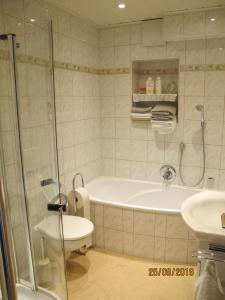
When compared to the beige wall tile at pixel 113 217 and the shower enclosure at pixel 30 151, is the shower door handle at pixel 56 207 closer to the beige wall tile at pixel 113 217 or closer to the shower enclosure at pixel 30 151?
the shower enclosure at pixel 30 151

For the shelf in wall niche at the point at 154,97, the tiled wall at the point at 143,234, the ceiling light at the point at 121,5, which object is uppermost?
the ceiling light at the point at 121,5

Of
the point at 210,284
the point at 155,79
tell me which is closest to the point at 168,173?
the point at 155,79

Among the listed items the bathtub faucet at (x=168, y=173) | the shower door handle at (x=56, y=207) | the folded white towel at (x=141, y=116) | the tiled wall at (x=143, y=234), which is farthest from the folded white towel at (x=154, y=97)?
the shower door handle at (x=56, y=207)

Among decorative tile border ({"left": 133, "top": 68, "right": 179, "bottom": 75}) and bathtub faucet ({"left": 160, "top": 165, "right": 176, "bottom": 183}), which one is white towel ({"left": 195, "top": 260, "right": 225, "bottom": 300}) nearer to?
bathtub faucet ({"left": 160, "top": 165, "right": 176, "bottom": 183})

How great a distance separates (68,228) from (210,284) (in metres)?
1.41

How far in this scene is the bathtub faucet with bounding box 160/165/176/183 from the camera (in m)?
3.35

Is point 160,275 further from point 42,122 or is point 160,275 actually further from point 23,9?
point 23,9

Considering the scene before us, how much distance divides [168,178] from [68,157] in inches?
50.2

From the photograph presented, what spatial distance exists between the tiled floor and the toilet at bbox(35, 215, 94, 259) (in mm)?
263

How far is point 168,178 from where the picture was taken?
3.37 meters

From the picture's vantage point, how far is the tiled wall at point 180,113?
301 centimetres

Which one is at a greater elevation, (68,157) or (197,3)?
(197,3)

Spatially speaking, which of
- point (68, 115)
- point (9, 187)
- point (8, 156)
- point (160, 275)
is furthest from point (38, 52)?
point (160, 275)

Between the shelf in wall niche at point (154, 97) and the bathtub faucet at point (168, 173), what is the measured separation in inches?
32.4
